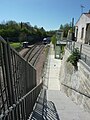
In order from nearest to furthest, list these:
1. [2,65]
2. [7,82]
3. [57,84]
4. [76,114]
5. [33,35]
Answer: [2,65] → [7,82] → [76,114] → [57,84] → [33,35]

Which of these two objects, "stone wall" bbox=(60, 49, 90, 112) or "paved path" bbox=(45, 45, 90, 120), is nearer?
"paved path" bbox=(45, 45, 90, 120)

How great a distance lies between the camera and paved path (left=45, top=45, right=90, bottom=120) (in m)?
5.35

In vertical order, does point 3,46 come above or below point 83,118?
above

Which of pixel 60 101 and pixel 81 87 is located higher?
pixel 81 87

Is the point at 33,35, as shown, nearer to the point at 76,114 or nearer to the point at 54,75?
the point at 54,75

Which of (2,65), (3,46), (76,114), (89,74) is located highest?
(3,46)

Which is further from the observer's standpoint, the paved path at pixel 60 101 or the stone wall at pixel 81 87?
the stone wall at pixel 81 87

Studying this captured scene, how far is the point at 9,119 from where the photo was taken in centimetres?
274

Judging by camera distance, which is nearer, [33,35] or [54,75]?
[54,75]

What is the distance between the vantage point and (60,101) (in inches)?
311

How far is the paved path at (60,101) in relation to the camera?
17.6 ft

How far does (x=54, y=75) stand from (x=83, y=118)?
1302cm

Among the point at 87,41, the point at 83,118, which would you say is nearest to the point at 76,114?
the point at 83,118

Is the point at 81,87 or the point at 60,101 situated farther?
the point at 60,101
